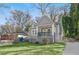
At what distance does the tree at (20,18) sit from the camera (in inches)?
→ 68.1

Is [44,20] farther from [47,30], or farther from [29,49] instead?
[29,49]

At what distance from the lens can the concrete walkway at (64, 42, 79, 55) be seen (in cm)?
171

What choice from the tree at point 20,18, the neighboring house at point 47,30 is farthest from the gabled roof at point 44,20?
the tree at point 20,18

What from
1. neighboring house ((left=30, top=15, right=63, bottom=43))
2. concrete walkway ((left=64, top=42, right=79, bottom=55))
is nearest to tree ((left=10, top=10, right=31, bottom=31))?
neighboring house ((left=30, top=15, right=63, bottom=43))

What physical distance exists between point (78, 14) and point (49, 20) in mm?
267

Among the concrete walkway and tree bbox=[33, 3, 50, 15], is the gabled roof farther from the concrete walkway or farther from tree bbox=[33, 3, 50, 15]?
the concrete walkway

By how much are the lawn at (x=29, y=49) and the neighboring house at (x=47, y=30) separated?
0.05m

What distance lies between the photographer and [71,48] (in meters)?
1.72

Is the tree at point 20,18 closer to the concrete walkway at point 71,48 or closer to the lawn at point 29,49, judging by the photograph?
the lawn at point 29,49

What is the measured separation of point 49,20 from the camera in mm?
1739

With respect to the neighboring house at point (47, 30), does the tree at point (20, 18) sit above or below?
above

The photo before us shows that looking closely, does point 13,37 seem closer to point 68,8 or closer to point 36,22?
point 36,22

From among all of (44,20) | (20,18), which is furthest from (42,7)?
(20,18)
